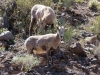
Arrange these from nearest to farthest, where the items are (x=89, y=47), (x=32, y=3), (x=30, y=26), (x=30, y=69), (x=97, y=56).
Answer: (x=30, y=69)
(x=97, y=56)
(x=89, y=47)
(x=30, y=26)
(x=32, y=3)

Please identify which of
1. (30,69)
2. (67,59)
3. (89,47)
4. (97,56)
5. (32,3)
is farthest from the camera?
(32,3)

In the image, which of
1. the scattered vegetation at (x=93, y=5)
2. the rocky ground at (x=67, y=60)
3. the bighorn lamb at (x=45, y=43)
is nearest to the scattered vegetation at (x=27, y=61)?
the rocky ground at (x=67, y=60)

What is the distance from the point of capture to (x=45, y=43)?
1034cm

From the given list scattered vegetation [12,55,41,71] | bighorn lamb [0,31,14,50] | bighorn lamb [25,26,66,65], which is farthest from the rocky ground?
bighorn lamb [25,26,66,65]

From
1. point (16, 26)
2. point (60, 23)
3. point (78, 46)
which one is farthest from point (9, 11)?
point (78, 46)

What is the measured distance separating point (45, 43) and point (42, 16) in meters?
2.90

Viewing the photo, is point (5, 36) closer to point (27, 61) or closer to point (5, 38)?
point (5, 38)

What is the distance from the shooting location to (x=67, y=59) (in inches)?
435

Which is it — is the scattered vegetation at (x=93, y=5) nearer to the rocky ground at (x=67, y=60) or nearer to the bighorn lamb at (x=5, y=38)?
the rocky ground at (x=67, y=60)

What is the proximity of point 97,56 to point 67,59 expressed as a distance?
1.31 m

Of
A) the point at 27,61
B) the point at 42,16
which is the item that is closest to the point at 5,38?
the point at 42,16

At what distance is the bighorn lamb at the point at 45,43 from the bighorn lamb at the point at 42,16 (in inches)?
87.5

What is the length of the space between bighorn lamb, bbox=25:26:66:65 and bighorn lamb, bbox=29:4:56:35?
2224 mm

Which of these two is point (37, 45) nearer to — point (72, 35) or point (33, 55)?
point (33, 55)
